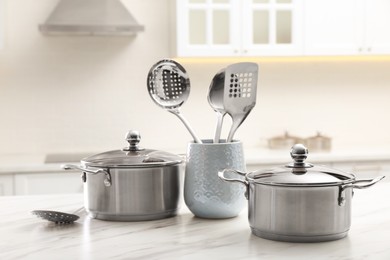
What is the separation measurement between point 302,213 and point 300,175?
0.27ft

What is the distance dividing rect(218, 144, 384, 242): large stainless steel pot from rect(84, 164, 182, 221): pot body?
0.92 feet

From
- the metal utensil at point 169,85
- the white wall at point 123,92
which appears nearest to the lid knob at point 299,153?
the metal utensil at point 169,85

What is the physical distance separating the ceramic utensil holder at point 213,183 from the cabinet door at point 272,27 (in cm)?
254

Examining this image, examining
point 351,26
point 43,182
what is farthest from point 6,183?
point 351,26

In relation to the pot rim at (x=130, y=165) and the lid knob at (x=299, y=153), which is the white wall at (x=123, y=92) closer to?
the pot rim at (x=130, y=165)

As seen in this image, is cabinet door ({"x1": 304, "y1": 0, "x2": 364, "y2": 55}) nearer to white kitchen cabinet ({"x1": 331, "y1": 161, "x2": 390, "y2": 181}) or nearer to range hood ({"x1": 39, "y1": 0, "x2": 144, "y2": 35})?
white kitchen cabinet ({"x1": 331, "y1": 161, "x2": 390, "y2": 181})

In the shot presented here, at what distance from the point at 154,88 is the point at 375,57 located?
10.6 feet

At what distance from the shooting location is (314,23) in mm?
4250

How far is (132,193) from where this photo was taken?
163 centimetres

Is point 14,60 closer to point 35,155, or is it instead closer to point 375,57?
point 35,155

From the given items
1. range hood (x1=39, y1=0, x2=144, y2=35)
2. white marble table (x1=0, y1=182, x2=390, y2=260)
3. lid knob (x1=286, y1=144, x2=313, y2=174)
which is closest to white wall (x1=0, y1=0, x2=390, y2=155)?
range hood (x1=39, y1=0, x2=144, y2=35)

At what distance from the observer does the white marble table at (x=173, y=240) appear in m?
1.35

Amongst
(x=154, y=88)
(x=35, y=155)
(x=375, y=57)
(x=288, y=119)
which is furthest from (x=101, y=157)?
(x=375, y=57)

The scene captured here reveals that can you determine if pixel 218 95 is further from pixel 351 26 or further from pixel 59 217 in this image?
pixel 351 26
